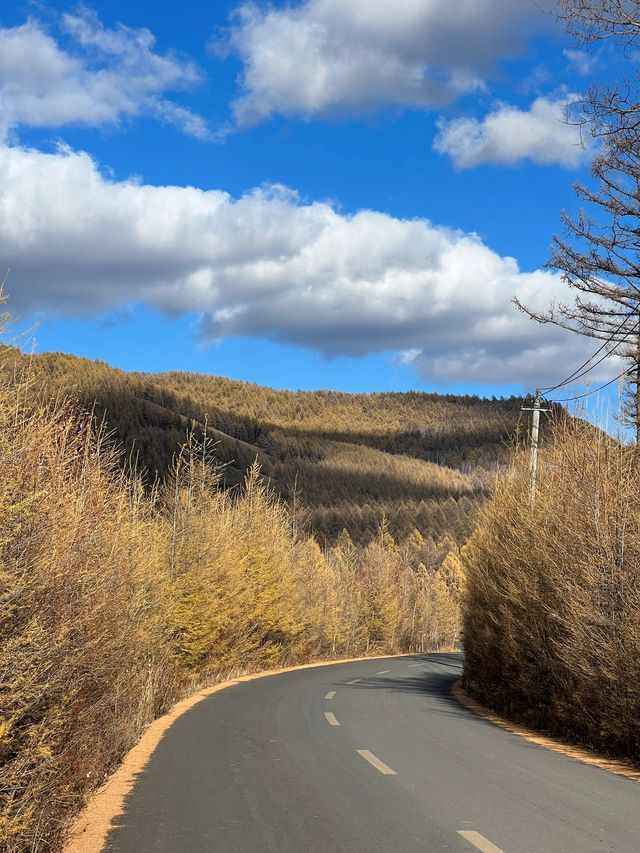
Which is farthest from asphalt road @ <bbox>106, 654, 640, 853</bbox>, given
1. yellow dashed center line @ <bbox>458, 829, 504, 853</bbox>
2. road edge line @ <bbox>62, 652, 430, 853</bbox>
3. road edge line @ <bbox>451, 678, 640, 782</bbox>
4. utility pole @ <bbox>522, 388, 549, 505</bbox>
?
utility pole @ <bbox>522, 388, 549, 505</bbox>

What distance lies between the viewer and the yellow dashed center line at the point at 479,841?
6.50 m

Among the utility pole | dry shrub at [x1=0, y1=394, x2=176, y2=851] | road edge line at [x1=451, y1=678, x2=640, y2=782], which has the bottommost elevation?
road edge line at [x1=451, y1=678, x2=640, y2=782]

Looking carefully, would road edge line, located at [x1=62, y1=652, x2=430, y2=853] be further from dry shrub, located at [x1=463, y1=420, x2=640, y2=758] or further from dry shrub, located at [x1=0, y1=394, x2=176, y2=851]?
dry shrub, located at [x1=463, y1=420, x2=640, y2=758]

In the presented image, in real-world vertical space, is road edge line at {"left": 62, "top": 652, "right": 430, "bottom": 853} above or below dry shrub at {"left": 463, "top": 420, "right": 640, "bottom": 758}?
below

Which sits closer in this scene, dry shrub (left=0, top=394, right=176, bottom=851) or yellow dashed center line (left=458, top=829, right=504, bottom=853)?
dry shrub (left=0, top=394, right=176, bottom=851)

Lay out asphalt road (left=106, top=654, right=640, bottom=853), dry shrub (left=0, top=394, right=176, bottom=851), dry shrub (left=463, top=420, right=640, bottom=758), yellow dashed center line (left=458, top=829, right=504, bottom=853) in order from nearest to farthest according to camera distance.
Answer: dry shrub (left=0, top=394, right=176, bottom=851)
yellow dashed center line (left=458, top=829, right=504, bottom=853)
asphalt road (left=106, top=654, right=640, bottom=853)
dry shrub (left=463, top=420, right=640, bottom=758)

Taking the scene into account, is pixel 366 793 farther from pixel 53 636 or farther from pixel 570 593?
pixel 570 593

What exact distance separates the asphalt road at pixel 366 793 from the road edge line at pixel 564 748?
0.37 metres

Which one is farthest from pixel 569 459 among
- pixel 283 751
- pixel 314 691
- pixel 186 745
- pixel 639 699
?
pixel 314 691

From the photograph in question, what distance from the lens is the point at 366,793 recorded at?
28.8 ft

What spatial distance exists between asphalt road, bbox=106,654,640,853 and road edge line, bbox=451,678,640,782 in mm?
368

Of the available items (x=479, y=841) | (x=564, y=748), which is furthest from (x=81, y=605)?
(x=564, y=748)

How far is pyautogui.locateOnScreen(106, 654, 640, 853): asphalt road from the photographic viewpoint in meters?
6.90

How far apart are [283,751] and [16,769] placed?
6522mm
